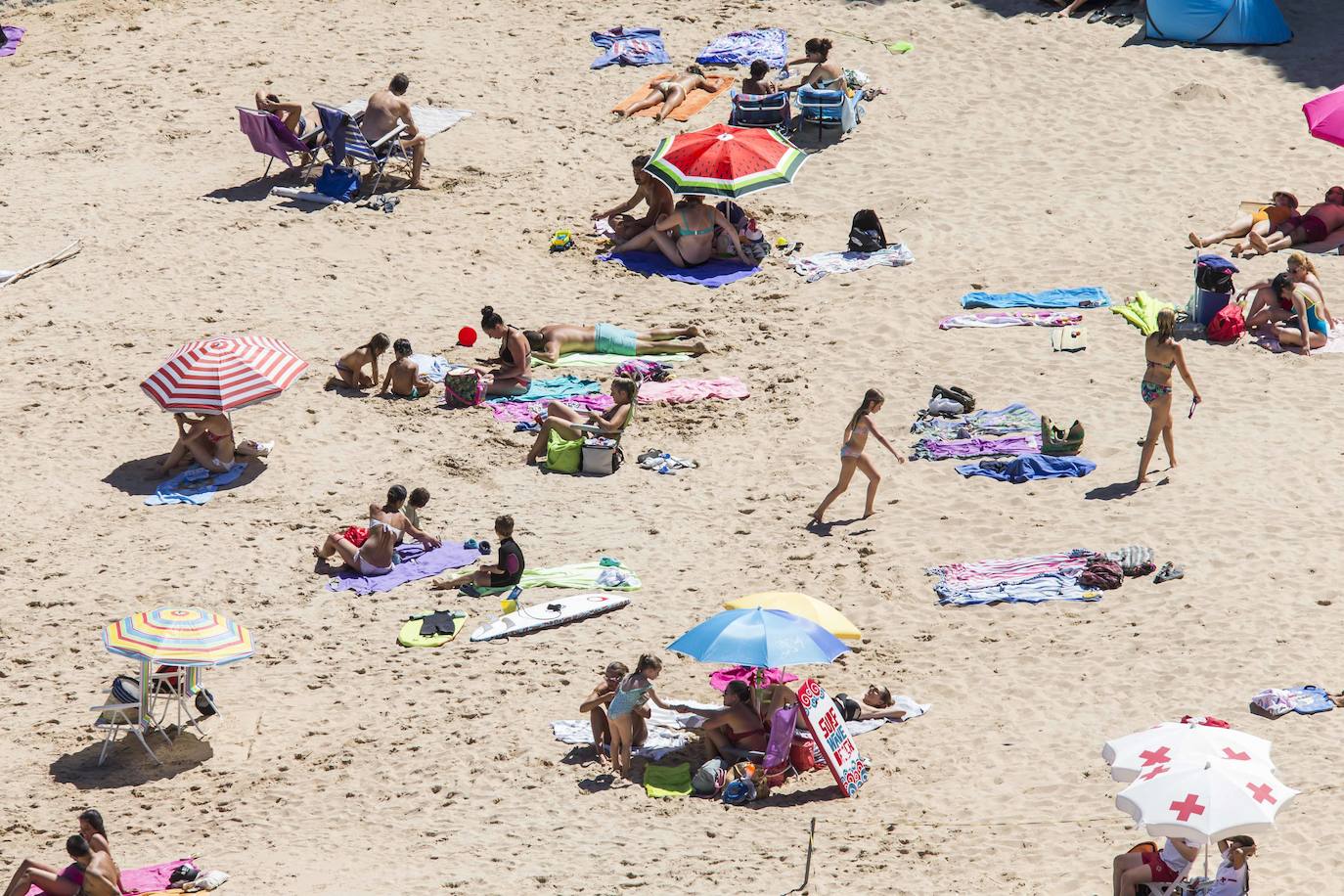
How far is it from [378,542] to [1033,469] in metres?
5.57

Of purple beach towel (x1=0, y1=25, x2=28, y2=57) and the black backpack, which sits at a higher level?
purple beach towel (x1=0, y1=25, x2=28, y2=57)

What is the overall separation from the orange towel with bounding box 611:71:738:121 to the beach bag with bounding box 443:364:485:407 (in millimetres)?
6510

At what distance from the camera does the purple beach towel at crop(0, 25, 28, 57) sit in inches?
984

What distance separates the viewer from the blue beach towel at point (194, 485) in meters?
16.4

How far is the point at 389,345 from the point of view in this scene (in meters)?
18.9

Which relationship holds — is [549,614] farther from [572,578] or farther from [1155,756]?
[1155,756]

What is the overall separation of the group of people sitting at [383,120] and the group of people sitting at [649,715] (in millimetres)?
10284

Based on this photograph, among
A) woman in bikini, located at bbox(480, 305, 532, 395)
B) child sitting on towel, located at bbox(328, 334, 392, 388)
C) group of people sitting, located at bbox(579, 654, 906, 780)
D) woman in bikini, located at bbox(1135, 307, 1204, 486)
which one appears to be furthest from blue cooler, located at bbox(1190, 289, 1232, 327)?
child sitting on towel, located at bbox(328, 334, 392, 388)

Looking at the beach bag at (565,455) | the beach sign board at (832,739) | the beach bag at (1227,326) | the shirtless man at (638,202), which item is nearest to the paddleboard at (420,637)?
the beach bag at (565,455)

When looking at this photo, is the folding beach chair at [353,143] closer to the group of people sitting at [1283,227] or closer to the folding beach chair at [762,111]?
the folding beach chair at [762,111]

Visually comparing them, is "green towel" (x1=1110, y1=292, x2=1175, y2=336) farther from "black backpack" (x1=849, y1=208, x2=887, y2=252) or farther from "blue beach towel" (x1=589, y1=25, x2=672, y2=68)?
"blue beach towel" (x1=589, y1=25, x2=672, y2=68)

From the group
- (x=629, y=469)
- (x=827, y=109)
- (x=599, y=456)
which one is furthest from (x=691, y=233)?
(x=599, y=456)

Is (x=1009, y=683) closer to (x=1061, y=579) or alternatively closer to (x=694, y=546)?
(x=1061, y=579)

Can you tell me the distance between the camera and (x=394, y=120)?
21.5 metres
